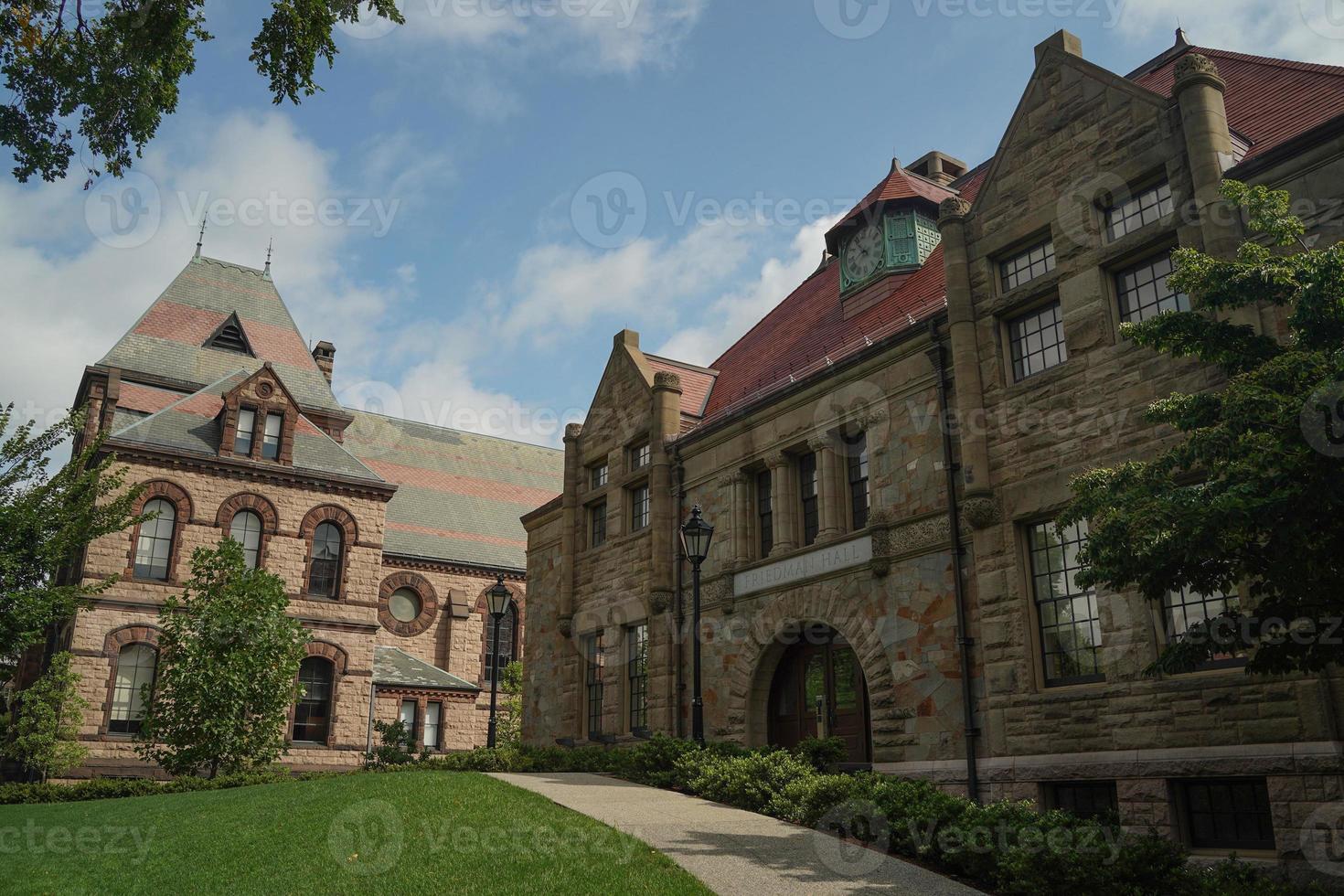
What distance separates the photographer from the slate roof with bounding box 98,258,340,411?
136 ft

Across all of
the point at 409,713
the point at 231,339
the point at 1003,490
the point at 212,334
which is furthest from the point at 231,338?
the point at 1003,490

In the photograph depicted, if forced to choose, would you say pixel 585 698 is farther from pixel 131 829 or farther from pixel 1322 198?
pixel 1322 198

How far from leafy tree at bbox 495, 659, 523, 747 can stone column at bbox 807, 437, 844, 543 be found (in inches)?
966

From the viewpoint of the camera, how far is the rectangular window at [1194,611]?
13523 millimetres

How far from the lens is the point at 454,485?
53125 mm

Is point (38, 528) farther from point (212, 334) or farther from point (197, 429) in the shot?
point (212, 334)

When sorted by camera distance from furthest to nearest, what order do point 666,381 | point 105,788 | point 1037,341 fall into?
point 666,381, point 105,788, point 1037,341

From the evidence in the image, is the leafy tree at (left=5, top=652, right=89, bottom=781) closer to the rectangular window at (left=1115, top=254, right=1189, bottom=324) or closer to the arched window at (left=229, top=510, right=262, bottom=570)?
the arched window at (left=229, top=510, right=262, bottom=570)

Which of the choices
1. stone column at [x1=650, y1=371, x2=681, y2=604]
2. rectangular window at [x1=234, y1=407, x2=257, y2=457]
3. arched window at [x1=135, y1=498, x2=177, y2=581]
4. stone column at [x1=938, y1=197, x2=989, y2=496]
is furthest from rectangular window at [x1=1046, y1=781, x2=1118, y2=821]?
rectangular window at [x1=234, y1=407, x2=257, y2=457]

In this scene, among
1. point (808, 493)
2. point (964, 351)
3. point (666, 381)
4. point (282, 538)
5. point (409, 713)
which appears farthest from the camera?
point (409, 713)

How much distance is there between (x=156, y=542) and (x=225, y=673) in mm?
10579

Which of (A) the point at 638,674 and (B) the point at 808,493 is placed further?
(A) the point at 638,674

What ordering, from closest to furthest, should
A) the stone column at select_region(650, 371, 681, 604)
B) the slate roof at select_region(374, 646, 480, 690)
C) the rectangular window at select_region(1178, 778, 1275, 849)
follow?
the rectangular window at select_region(1178, 778, 1275, 849) → the stone column at select_region(650, 371, 681, 604) → the slate roof at select_region(374, 646, 480, 690)

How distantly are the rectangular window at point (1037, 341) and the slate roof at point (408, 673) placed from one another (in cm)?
2968
